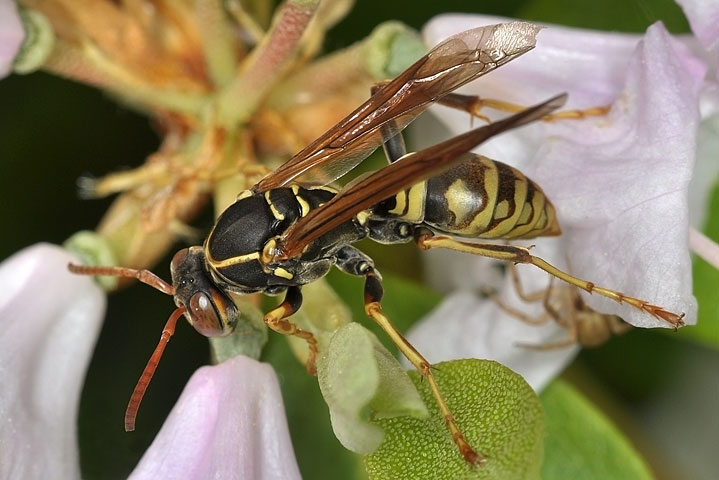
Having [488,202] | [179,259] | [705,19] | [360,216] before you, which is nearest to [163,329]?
[179,259]

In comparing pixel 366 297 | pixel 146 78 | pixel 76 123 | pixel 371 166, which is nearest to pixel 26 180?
pixel 76 123

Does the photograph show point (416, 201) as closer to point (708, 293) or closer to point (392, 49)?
point (392, 49)

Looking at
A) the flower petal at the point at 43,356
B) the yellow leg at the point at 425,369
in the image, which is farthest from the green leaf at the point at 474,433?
the flower petal at the point at 43,356

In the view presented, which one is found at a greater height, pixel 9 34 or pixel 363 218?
pixel 9 34

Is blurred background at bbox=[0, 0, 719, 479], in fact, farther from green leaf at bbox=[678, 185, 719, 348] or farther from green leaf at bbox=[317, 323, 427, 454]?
green leaf at bbox=[317, 323, 427, 454]

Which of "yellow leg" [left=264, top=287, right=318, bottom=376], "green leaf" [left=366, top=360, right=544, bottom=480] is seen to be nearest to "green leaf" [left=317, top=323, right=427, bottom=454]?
"green leaf" [left=366, top=360, right=544, bottom=480]

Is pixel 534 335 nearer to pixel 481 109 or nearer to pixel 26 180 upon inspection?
pixel 481 109
